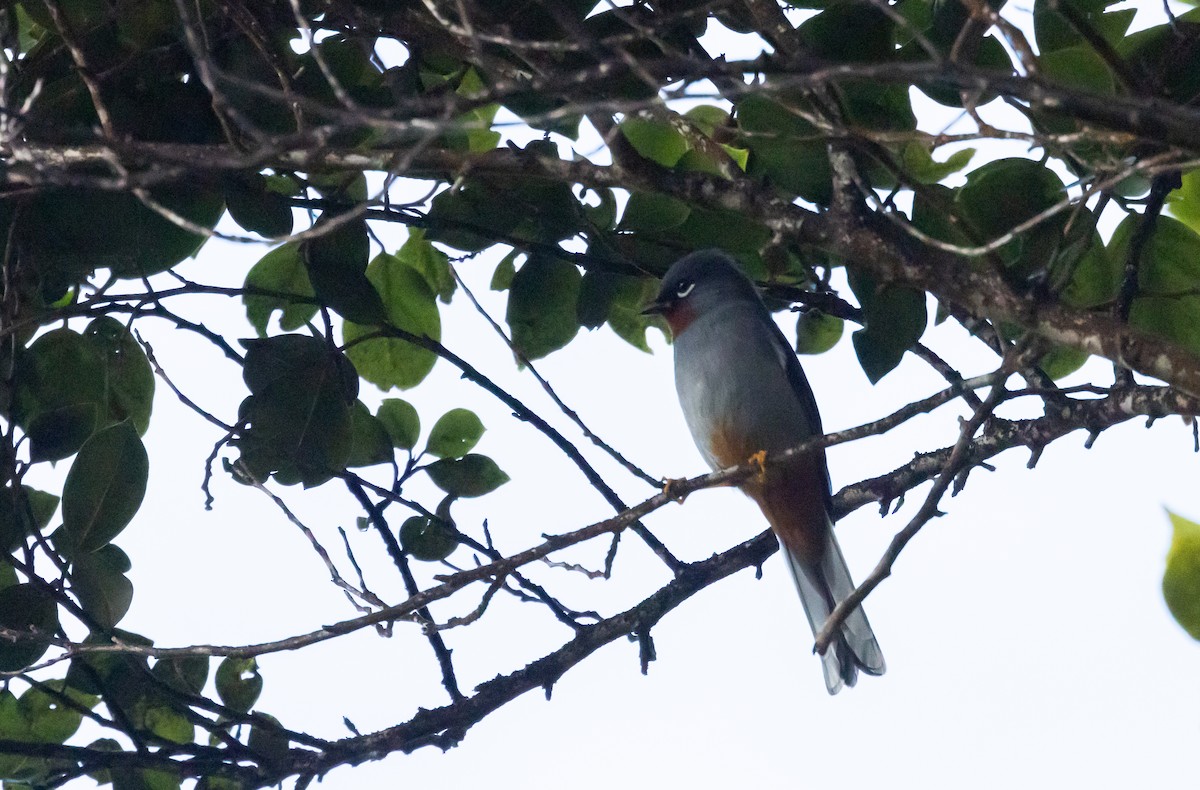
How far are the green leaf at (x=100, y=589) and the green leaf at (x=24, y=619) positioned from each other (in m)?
0.10

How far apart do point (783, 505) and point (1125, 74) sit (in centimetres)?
296

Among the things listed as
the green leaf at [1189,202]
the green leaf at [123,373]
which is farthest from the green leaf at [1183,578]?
the green leaf at [123,373]

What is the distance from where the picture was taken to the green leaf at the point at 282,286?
4.03 meters

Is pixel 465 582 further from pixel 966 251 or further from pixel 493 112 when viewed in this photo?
pixel 493 112

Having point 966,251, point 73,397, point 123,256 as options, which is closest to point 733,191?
point 966,251

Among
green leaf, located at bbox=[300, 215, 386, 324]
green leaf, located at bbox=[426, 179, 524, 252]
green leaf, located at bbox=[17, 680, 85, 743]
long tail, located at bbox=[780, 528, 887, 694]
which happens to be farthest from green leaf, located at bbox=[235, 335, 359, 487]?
long tail, located at bbox=[780, 528, 887, 694]

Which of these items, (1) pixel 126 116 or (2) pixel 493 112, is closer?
(1) pixel 126 116

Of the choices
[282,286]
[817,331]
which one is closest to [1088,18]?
[817,331]

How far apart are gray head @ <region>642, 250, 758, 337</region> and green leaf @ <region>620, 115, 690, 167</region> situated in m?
1.28

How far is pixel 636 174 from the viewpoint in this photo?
9.26 feet

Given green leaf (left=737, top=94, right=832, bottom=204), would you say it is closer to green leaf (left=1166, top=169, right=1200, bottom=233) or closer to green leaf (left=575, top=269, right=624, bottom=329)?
green leaf (left=575, top=269, right=624, bottom=329)

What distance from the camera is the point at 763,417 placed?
217 inches

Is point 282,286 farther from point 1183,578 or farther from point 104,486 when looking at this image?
point 1183,578

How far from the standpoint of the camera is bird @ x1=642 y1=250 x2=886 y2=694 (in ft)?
16.6
